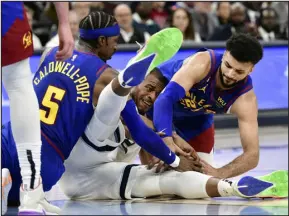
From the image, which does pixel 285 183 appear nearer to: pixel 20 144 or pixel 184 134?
pixel 184 134

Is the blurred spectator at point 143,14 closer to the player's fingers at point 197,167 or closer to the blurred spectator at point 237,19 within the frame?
the blurred spectator at point 237,19

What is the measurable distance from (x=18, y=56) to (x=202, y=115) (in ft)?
8.29

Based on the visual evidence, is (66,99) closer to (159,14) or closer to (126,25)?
(126,25)

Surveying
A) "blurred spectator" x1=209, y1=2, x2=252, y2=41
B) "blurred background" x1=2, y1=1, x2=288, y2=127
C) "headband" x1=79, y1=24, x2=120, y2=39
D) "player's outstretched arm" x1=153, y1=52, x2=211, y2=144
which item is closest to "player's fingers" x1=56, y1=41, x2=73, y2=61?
"headband" x1=79, y1=24, x2=120, y2=39

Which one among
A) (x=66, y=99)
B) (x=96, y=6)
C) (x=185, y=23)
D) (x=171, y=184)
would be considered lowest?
(x=185, y=23)

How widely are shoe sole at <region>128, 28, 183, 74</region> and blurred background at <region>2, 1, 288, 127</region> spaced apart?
190 inches

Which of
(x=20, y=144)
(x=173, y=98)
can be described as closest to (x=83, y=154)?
(x=173, y=98)

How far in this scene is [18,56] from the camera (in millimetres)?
4516

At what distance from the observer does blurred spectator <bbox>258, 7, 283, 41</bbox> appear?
39.9 ft

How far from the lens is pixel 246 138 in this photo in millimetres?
5926

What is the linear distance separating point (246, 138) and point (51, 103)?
145 centimetres

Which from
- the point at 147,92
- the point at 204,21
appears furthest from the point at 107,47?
the point at 204,21

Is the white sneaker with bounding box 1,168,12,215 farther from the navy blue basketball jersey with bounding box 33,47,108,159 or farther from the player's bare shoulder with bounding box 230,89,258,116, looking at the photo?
the player's bare shoulder with bounding box 230,89,258,116

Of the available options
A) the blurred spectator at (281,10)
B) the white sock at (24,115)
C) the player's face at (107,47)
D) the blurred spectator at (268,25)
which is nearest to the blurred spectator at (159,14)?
the blurred spectator at (268,25)
